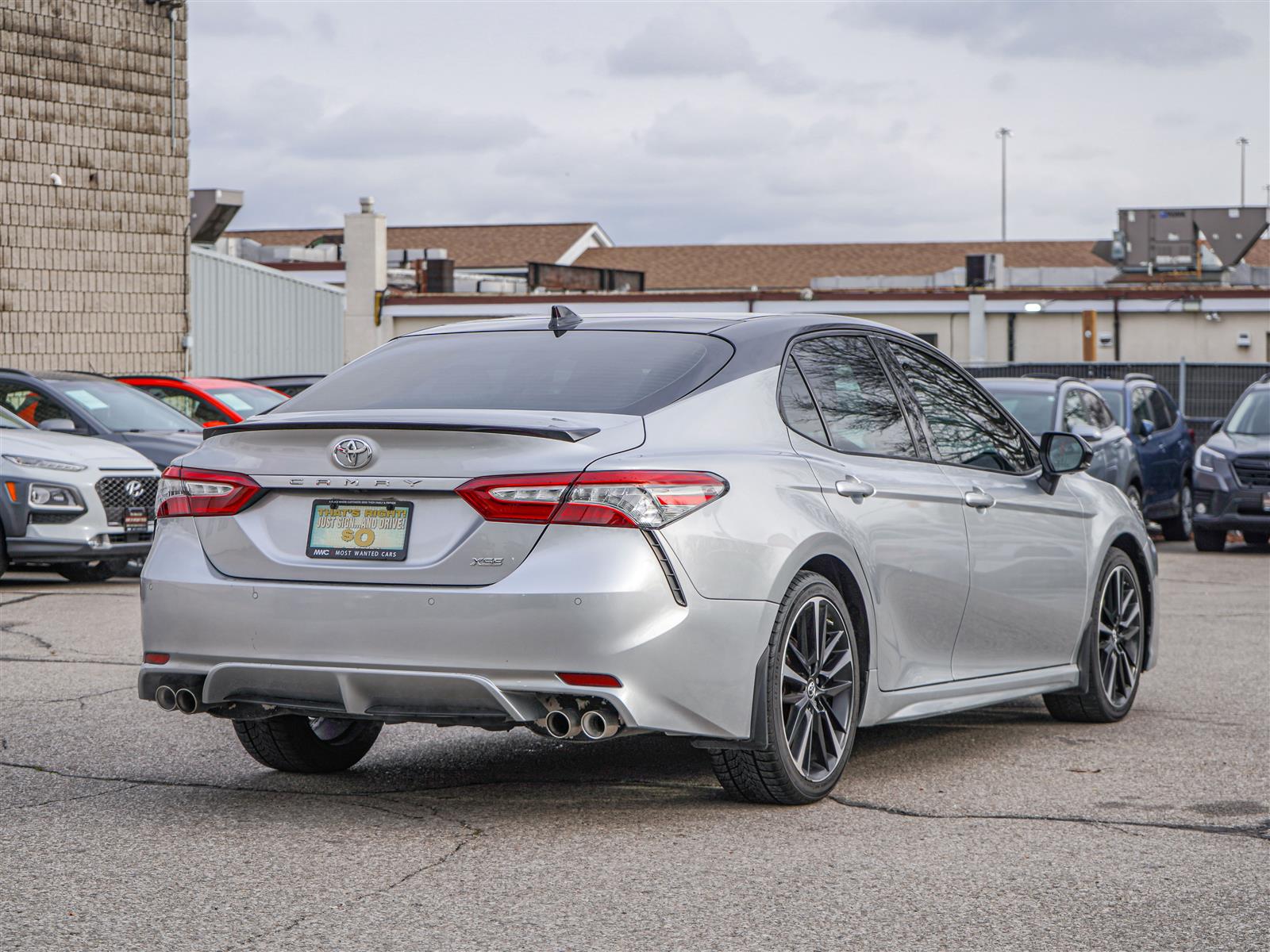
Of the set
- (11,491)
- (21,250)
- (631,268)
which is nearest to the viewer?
(11,491)

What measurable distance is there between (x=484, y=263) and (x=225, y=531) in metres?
54.5

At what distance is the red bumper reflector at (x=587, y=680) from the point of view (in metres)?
5.14

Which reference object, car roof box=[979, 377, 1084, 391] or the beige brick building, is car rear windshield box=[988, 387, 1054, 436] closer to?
car roof box=[979, 377, 1084, 391]

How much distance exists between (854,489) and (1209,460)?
519 inches

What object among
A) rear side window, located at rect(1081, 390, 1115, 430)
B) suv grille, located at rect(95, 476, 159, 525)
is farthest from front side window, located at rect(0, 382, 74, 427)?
rear side window, located at rect(1081, 390, 1115, 430)

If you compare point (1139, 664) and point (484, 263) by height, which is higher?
point (484, 263)

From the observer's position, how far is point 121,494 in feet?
43.2

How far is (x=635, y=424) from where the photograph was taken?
5418 mm

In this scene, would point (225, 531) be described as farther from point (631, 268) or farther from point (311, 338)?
point (631, 268)

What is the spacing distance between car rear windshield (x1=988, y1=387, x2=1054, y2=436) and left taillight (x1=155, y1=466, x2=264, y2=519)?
11.8 m

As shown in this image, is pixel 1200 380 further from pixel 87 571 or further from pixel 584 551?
pixel 584 551

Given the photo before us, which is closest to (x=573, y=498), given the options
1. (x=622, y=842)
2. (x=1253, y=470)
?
(x=622, y=842)

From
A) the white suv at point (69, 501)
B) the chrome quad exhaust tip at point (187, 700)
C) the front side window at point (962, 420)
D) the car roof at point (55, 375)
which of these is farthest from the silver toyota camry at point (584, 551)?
the car roof at point (55, 375)

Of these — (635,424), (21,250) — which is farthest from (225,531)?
(21,250)
